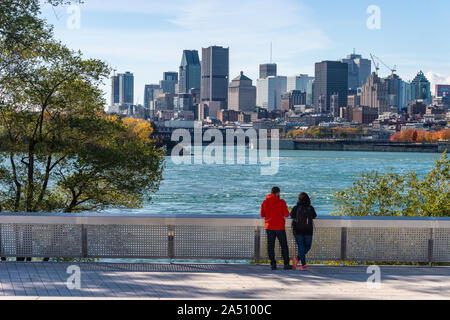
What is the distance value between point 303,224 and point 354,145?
617 feet

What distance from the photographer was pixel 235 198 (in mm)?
55562

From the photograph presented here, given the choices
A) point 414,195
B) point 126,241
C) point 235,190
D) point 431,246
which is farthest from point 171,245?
point 235,190

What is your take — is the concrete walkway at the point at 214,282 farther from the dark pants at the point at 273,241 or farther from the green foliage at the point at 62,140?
the green foliage at the point at 62,140

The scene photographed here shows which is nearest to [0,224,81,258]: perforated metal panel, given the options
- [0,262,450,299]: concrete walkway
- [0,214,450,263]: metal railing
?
[0,214,450,263]: metal railing

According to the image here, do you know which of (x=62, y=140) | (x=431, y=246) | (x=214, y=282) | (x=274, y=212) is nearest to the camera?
(x=214, y=282)

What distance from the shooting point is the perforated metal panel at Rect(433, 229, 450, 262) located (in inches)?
436

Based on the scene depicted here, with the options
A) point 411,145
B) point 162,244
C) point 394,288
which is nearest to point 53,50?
point 162,244

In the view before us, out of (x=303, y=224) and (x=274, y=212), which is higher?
(x=274, y=212)

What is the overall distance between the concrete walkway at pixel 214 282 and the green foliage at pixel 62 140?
10.4 m

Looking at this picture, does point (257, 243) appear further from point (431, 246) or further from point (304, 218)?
point (431, 246)

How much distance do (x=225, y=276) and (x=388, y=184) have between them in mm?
10093

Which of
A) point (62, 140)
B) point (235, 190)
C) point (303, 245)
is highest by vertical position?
point (62, 140)

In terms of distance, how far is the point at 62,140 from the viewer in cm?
2106

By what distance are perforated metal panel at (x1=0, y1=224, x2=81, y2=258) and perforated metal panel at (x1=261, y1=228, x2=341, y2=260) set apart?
3.53 metres
